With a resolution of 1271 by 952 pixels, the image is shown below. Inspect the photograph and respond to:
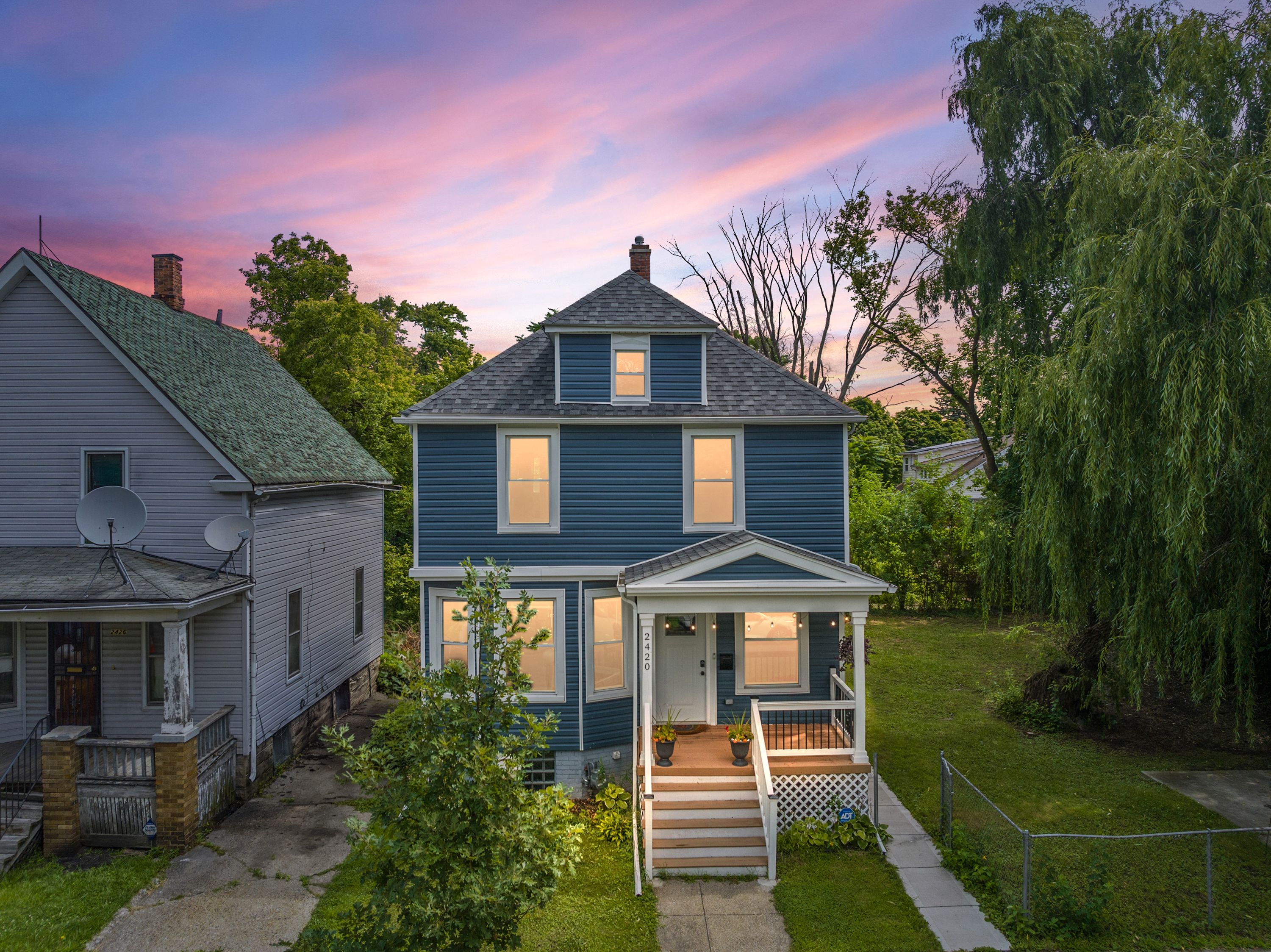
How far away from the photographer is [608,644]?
1227cm


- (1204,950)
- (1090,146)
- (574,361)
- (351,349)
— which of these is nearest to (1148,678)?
(1204,950)

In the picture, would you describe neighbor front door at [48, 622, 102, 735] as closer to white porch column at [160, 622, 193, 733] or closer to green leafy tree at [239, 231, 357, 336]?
white porch column at [160, 622, 193, 733]

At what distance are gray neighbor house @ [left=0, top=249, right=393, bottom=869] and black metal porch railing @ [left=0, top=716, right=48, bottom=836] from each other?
38mm

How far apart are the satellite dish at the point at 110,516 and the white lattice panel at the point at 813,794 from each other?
36.6 ft

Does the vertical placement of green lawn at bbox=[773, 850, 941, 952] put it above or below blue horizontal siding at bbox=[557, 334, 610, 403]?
below

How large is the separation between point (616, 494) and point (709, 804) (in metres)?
5.33

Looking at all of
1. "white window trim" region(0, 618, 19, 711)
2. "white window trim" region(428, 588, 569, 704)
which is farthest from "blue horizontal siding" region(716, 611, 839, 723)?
"white window trim" region(0, 618, 19, 711)

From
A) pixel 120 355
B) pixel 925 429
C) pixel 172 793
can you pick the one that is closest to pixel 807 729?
pixel 172 793

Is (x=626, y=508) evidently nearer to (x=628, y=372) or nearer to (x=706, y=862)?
(x=628, y=372)

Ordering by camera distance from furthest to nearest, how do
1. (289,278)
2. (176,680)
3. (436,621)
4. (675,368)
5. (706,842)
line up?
Result: (289,278) < (675,368) < (436,621) < (176,680) < (706,842)

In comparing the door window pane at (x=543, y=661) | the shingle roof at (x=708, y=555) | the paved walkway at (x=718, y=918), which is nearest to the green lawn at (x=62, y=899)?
the door window pane at (x=543, y=661)

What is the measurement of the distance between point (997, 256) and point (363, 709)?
771 inches

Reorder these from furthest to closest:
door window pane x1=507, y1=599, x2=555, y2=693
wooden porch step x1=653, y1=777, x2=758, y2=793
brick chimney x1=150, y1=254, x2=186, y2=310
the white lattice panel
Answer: brick chimney x1=150, y1=254, x2=186, y2=310 → door window pane x1=507, y1=599, x2=555, y2=693 → the white lattice panel → wooden porch step x1=653, y1=777, x2=758, y2=793

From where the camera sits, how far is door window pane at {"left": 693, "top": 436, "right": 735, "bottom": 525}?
12.6m
